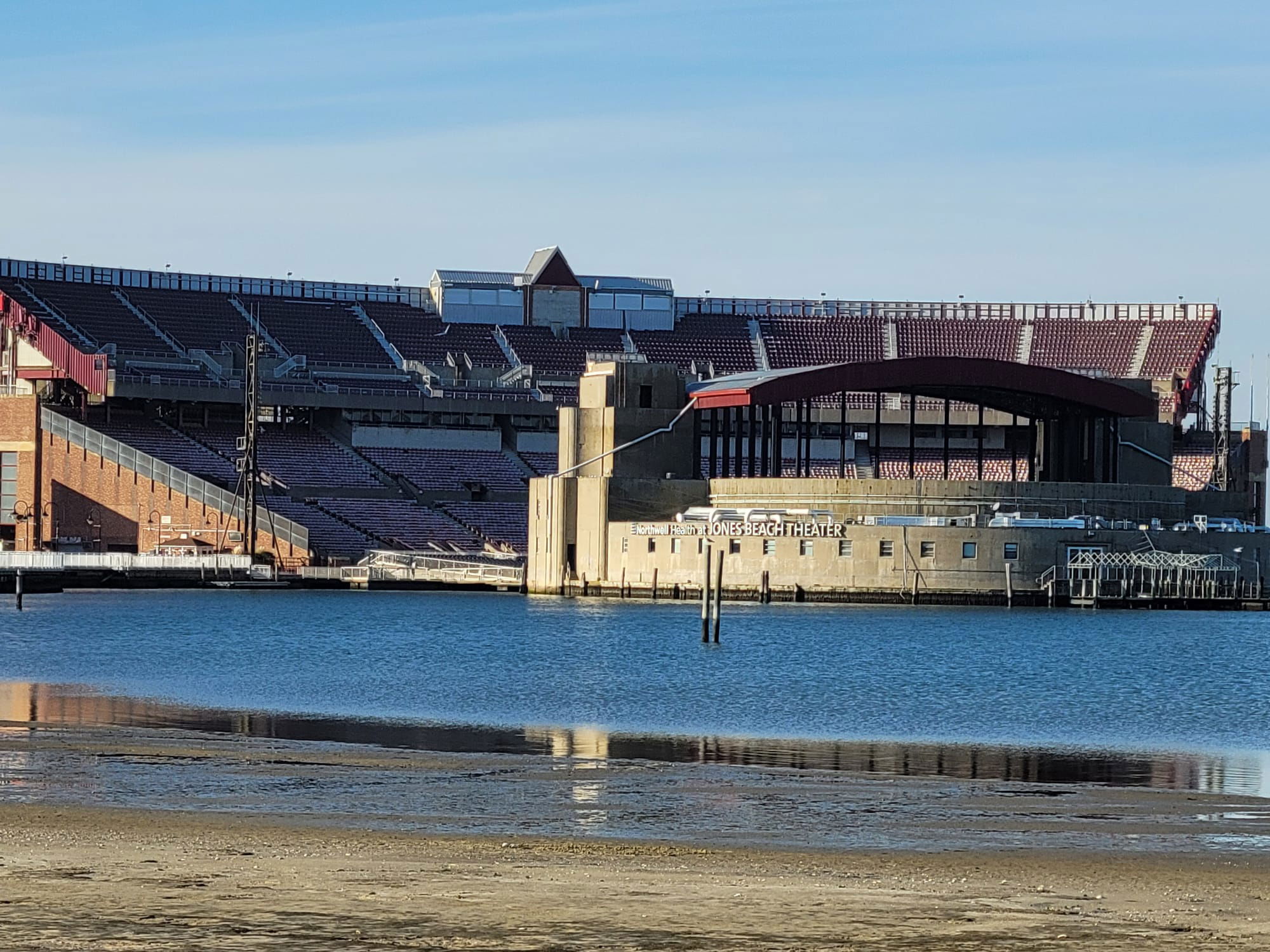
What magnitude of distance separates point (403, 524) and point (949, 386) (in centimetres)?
3653

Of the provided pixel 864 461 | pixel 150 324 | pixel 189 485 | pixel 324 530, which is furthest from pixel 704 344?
pixel 189 485

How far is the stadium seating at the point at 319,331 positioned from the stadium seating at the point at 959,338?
39173 mm

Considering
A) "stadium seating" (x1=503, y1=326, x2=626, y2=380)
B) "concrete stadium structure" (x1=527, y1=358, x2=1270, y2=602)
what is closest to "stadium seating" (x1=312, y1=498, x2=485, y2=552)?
"concrete stadium structure" (x1=527, y1=358, x2=1270, y2=602)

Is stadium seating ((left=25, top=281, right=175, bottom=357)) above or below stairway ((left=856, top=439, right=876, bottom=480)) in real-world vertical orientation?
above

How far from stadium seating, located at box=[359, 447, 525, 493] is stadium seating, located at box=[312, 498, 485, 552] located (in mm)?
4658

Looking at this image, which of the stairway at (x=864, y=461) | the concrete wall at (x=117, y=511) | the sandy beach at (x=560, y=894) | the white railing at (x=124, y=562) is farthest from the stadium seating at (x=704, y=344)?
the sandy beach at (x=560, y=894)

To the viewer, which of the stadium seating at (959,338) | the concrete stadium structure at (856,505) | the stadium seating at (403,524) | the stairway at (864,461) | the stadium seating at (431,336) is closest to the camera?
the concrete stadium structure at (856,505)

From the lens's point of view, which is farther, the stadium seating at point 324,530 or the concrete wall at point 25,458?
the concrete wall at point 25,458

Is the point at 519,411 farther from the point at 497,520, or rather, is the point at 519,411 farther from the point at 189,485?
the point at 189,485

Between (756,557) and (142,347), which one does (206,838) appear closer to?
(756,557)

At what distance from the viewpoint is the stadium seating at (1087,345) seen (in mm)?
160125

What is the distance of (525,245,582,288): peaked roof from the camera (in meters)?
168

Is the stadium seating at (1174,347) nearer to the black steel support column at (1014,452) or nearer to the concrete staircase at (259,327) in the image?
the black steel support column at (1014,452)

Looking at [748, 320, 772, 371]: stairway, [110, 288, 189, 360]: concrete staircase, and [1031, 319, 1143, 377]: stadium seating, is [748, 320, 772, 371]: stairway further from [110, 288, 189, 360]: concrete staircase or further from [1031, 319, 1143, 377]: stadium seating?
[110, 288, 189, 360]: concrete staircase
